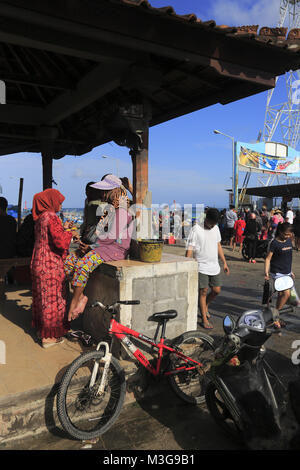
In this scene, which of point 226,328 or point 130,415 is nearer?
point 226,328

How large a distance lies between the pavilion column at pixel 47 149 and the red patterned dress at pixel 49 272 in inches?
207

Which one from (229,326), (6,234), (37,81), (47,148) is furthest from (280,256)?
(47,148)

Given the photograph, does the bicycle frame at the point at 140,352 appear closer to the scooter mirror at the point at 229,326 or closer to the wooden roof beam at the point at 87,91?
the scooter mirror at the point at 229,326

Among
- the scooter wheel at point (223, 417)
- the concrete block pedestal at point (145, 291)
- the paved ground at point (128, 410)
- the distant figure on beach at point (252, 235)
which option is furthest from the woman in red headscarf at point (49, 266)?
the distant figure on beach at point (252, 235)

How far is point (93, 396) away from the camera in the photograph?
3.03 m

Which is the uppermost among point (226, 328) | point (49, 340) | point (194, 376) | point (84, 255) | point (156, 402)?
point (84, 255)

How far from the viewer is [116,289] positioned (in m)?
3.64

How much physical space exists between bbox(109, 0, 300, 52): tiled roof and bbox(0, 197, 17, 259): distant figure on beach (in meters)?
3.85

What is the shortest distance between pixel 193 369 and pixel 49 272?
1.88 m

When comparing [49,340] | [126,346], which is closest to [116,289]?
[126,346]
